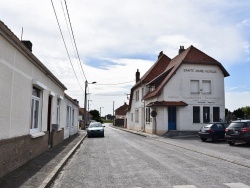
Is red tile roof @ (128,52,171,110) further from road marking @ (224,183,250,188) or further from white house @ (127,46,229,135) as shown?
road marking @ (224,183,250,188)

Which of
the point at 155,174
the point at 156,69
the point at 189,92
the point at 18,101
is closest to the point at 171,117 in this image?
the point at 189,92

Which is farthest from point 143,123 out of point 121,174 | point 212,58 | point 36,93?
point 121,174

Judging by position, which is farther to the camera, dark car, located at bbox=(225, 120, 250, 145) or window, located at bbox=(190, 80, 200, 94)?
window, located at bbox=(190, 80, 200, 94)

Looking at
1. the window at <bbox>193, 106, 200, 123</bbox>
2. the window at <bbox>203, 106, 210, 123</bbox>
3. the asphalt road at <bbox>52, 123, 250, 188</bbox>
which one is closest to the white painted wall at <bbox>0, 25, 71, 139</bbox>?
the asphalt road at <bbox>52, 123, 250, 188</bbox>

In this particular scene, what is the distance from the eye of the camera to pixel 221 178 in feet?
26.9

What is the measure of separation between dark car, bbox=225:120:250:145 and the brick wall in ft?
39.9

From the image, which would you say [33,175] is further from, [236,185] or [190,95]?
[190,95]

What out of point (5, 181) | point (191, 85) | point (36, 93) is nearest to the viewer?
point (5, 181)

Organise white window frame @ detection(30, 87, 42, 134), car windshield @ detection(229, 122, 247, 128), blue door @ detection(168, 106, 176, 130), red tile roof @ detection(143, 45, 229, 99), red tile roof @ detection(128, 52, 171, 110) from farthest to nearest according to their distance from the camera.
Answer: red tile roof @ detection(128, 52, 171, 110), blue door @ detection(168, 106, 176, 130), red tile roof @ detection(143, 45, 229, 99), car windshield @ detection(229, 122, 247, 128), white window frame @ detection(30, 87, 42, 134)

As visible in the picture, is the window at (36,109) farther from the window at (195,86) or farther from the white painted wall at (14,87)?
the window at (195,86)

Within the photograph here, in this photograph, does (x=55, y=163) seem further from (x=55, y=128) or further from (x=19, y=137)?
(x=55, y=128)

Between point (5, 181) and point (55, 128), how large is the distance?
29.6 feet

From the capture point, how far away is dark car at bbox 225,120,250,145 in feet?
59.8

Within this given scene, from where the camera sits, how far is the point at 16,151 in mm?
8938
